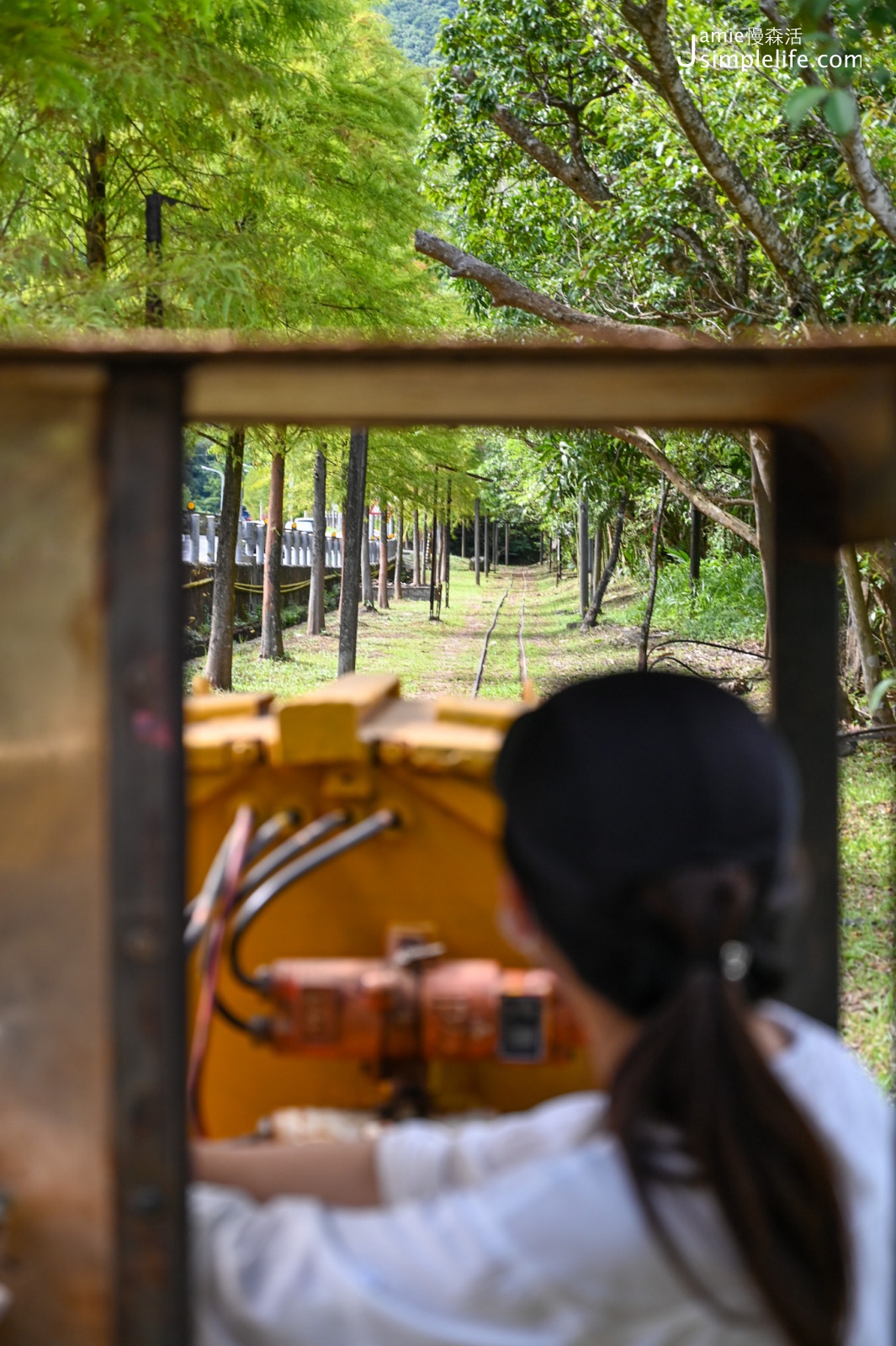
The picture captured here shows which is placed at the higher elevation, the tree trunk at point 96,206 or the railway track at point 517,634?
the tree trunk at point 96,206

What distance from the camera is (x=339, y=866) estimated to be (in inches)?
106

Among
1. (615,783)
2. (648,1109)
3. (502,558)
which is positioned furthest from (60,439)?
(502,558)

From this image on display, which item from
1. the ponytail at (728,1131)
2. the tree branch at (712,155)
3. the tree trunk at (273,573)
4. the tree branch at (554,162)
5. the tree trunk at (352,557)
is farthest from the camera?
the tree trunk at (273,573)

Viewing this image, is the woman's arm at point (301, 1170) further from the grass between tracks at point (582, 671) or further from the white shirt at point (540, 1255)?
the grass between tracks at point (582, 671)

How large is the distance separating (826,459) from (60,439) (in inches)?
52.4

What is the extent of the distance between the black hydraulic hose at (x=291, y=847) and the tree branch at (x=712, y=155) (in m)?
6.26

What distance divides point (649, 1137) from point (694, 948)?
0.18m

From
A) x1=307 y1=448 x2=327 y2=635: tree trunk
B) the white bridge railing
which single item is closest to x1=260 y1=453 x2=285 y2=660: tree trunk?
the white bridge railing

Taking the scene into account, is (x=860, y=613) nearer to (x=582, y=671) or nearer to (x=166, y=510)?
(x=166, y=510)

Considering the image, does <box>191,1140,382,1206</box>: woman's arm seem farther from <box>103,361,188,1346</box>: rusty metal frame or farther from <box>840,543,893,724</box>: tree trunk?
<box>840,543,893,724</box>: tree trunk

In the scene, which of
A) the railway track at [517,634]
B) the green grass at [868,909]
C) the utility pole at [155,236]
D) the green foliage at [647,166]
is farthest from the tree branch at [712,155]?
the utility pole at [155,236]

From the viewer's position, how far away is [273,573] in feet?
62.0

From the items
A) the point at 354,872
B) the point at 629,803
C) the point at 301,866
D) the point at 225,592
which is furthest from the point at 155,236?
the point at 629,803

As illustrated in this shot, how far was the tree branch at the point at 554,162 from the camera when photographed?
38.3 ft
